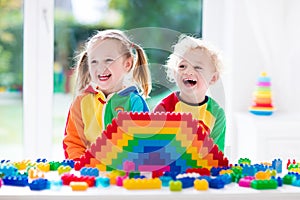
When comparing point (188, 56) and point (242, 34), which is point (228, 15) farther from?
point (188, 56)

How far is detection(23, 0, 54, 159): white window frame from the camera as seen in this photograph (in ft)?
8.97

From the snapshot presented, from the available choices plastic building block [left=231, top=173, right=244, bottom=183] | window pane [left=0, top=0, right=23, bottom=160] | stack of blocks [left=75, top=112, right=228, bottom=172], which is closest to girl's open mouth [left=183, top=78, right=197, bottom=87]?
stack of blocks [left=75, top=112, right=228, bottom=172]

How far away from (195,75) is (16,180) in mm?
447

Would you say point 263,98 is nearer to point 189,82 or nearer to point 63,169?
point 189,82

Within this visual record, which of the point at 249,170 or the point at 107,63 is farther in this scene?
the point at 107,63

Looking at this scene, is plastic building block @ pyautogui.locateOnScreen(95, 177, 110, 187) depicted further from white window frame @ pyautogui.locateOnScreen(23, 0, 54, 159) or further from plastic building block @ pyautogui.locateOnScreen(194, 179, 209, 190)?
white window frame @ pyautogui.locateOnScreen(23, 0, 54, 159)

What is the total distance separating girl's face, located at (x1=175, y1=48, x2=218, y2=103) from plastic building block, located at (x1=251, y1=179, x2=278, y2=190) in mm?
272

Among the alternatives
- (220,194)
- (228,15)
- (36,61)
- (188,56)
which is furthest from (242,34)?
(220,194)

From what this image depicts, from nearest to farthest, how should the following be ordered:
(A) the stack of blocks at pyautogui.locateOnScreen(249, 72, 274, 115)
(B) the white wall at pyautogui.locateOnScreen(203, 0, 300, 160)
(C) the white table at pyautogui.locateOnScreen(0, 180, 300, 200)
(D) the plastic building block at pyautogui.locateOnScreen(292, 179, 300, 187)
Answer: (C) the white table at pyautogui.locateOnScreen(0, 180, 300, 200)
(D) the plastic building block at pyautogui.locateOnScreen(292, 179, 300, 187)
(A) the stack of blocks at pyautogui.locateOnScreen(249, 72, 274, 115)
(B) the white wall at pyautogui.locateOnScreen(203, 0, 300, 160)

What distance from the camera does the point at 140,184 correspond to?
1.01 m

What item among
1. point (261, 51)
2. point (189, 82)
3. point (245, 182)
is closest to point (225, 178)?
point (245, 182)

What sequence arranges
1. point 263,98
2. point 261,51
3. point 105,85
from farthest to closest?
point 261,51 < point 263,98 < point 105,85

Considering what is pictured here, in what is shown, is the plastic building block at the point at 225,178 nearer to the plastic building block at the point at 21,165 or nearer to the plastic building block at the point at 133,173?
the plastic building block at the point at 133,173

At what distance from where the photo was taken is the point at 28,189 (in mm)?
996
